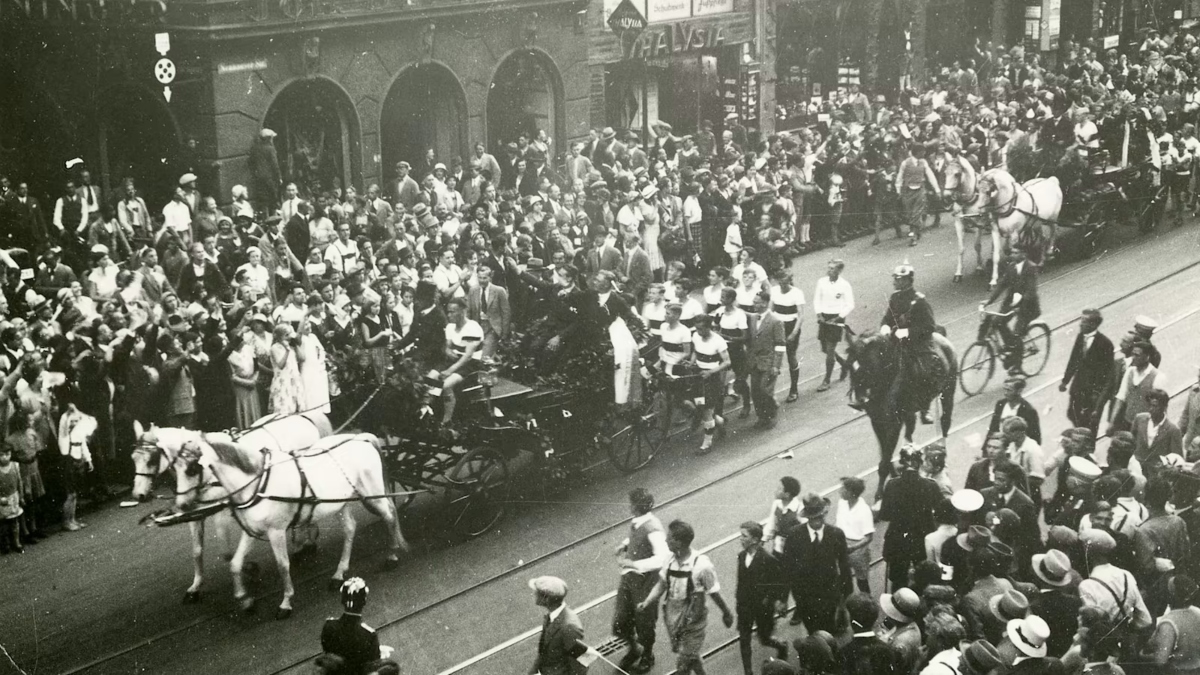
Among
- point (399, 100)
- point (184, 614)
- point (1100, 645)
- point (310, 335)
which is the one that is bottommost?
point (184, 614)

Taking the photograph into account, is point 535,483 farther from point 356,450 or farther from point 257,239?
point 257,239

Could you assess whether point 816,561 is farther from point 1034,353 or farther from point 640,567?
point 1034,353

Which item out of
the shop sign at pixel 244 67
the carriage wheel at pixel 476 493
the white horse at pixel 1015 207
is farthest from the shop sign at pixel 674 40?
the carriage wheel at pixel 476 493

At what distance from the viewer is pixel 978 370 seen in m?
16.2

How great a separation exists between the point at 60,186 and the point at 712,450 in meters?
10.7

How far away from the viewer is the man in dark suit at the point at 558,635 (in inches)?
338

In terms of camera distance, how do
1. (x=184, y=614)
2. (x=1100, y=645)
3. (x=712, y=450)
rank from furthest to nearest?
(x=712, y=450)
(x=184, y=614)
(x=1100, y=645)

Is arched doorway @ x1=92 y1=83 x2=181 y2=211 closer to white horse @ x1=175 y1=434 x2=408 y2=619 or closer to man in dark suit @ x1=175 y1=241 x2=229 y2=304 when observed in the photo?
man in dark suit @ x1=175 y1=241 x2=229 y2=304

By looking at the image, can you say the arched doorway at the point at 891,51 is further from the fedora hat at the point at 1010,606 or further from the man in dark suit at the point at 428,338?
the fedora hat at the point at 1010,606

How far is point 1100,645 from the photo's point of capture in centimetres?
818

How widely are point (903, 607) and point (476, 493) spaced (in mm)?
5316

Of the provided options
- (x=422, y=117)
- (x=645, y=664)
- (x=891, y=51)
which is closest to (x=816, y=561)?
(x=645, y=664)

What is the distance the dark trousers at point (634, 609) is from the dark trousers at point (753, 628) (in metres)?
0.69

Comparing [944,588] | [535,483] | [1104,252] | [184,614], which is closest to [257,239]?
[535,483]
